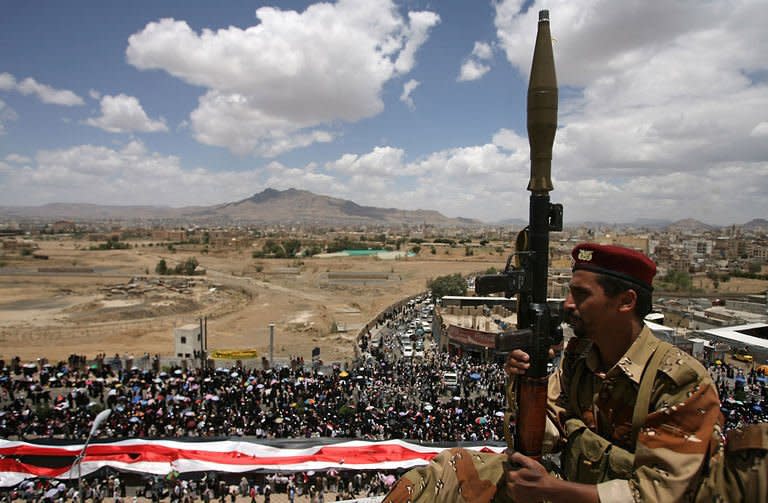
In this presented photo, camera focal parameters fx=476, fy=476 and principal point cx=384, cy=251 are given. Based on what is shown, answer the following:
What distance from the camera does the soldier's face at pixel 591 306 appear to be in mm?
2818

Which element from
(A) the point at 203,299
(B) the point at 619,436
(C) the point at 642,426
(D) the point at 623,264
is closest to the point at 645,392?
(C) the point at 642,426

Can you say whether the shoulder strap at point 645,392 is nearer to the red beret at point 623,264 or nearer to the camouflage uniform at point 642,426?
the camouflage uniform at point 642,426

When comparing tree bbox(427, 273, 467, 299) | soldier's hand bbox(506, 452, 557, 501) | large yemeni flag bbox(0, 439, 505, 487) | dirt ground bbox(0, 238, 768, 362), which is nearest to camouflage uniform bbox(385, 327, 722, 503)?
soldier's hand bbox(506, 452, 557, 501)

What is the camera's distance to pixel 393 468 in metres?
12.6

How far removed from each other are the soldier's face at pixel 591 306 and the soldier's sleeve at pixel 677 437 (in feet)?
1.58

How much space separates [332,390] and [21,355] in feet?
84.1

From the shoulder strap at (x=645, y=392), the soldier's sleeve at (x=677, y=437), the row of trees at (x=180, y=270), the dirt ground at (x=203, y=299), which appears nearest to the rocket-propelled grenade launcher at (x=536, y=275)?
the shoulder strap at (x=645, y=392)

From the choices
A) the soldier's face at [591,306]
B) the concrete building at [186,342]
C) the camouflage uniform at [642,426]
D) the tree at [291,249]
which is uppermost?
the soldier's face at [591,306]

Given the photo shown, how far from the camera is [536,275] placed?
328 cm

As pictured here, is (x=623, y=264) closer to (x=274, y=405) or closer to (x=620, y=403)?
(x=620, y=403)

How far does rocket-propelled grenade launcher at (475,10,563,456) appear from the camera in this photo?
9.97 feet

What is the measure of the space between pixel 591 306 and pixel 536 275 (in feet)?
1.65

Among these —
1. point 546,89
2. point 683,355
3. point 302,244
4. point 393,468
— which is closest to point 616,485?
point 683,355

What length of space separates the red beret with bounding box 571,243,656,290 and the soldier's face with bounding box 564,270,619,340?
74 mm
